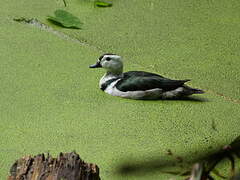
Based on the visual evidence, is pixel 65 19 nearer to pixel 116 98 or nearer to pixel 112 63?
pixel 112 63

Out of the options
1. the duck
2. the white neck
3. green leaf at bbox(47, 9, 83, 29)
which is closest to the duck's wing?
the duck

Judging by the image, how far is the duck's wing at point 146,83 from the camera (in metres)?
2.52

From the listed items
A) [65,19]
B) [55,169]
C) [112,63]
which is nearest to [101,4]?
[65,19]

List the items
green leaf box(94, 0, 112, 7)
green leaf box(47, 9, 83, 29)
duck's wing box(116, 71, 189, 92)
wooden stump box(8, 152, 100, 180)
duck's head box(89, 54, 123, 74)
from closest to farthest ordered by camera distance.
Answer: wooden stump box(8, 152, 100, 180) < duck's wing box(116, 71, 189, 92) < duck's head box(89, 54, 123, 74) < green leaf box(47, 9, 83, 29) < green leaf box(94, 0, 112, 7)

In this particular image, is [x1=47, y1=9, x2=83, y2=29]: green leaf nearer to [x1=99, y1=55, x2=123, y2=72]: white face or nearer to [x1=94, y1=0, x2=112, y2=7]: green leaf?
[x1=94, y1=0, x2=112, y2=7]: green leaf

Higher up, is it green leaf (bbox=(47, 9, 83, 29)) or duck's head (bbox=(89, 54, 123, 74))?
green leaf (bbox=(47, 9, 83, 29))

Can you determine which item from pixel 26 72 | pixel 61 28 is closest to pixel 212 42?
pixel 61 28

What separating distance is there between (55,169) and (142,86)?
1.22 metres

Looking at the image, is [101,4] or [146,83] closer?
[146,83]

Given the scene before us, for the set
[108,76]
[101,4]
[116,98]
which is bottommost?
[116,98]

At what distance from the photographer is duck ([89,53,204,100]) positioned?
2.52 m

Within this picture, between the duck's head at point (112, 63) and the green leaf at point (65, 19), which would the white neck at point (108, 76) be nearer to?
the duck's head at point (112, 63)

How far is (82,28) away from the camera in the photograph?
3.38 metres

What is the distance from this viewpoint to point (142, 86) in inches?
99.2
